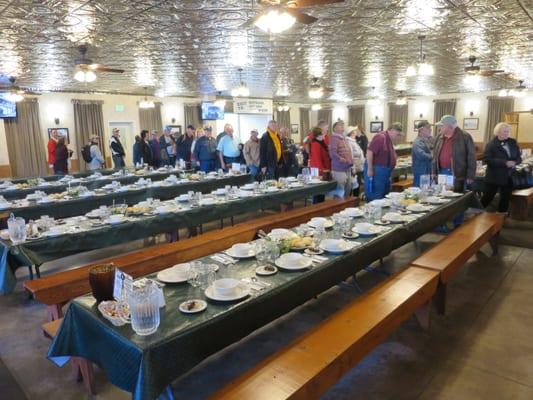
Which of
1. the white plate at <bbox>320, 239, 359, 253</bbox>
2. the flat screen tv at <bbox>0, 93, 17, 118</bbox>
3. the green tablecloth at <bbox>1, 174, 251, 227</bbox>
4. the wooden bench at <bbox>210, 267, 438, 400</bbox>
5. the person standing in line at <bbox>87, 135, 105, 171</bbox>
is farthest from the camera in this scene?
the flat screen tv at <bbox>0, 93, 17, 118</bbox>

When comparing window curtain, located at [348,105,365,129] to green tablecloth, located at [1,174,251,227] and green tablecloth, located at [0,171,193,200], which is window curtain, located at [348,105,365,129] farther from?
green tablecloth, located at [0,171,193,200]

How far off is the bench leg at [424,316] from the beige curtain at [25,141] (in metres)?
11.1

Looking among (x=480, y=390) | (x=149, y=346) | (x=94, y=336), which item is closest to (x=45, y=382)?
(x=94, y=336)

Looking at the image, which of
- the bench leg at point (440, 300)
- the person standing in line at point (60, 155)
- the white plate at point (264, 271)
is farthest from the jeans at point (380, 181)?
the person standing in line at point (60, 155)

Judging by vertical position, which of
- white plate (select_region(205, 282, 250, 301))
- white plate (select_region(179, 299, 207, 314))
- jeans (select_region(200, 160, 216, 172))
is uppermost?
jeans (select_region(200, 160, 216, 172))

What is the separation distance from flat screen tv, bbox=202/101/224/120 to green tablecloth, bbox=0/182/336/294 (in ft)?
30.6

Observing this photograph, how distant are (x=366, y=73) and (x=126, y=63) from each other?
5.32 metres

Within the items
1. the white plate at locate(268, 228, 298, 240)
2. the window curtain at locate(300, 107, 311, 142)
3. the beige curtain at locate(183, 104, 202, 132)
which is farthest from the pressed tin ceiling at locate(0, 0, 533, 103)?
the window curtain at locate(300, 107, 311, 142)

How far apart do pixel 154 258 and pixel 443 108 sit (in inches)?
592

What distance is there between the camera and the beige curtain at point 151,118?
41.0ft

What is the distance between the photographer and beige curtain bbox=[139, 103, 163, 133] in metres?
12.5

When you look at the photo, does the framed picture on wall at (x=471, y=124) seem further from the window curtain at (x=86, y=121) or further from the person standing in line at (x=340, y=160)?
the window curtain at (x=86, y=121)

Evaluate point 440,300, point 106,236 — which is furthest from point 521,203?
point 106,236

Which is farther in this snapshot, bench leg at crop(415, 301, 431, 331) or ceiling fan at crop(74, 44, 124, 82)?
ceiling fan at crop(74, 44, 124, 82)
